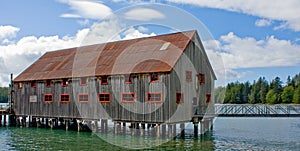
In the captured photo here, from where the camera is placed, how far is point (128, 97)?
3444cm

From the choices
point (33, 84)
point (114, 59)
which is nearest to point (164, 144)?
point (114, 59)

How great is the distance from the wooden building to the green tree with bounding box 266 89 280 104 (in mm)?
80789

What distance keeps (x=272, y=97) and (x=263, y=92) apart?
8.58 m

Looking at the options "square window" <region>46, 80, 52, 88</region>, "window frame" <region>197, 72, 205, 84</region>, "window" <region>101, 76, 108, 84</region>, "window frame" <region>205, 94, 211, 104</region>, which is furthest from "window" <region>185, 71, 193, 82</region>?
"square window" <region>46, 80, 52, 88</region>

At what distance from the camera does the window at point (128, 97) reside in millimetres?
34094

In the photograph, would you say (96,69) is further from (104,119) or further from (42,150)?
(42,150)

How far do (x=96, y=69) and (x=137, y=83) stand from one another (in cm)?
623

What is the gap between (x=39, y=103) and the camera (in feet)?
142

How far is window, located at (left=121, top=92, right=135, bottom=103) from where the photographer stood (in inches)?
1342

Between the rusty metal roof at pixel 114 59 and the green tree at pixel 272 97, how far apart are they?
266 ft

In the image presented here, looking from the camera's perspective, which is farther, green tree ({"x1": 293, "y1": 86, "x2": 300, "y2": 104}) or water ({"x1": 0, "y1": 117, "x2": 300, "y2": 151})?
green tree ({"x1": 293, "y1": 86, "x2": 300, "y2": 104})

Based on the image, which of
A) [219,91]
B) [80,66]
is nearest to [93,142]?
[80,66]

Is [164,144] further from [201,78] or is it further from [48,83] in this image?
[48,83]

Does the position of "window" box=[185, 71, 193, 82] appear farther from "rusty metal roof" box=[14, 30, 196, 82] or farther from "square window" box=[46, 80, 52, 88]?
"square window" box=[46, 80, 52, 88]
